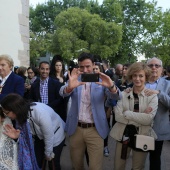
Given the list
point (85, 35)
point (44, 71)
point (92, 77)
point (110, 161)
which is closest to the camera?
point (92, 77)

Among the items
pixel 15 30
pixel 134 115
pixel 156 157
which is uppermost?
pixel 15 30

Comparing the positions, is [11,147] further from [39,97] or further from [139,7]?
[139,7]

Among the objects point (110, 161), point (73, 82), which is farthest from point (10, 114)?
point (110, 161)

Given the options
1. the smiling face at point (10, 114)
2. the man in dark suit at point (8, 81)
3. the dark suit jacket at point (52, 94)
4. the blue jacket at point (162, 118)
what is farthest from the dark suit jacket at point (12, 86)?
the blue jacket at point (162, 118)

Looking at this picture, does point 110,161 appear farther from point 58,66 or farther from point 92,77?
point 92,77

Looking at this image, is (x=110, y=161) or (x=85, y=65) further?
(x=110, y=161)

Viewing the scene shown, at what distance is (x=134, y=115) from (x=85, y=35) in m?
27.3

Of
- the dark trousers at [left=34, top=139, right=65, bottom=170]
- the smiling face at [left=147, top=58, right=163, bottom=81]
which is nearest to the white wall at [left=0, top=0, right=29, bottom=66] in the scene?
the dark trousers at [left=34, top=139, right=65, bottom=170]

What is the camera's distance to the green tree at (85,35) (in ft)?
93.0

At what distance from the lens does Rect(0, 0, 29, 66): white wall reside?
22.3 ft

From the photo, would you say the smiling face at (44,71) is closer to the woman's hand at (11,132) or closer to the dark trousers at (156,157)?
the woman's hand at (11,132)

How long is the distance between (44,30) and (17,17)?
121 ft

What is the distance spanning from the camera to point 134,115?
2820mm

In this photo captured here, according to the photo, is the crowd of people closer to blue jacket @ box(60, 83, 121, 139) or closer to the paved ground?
Answer: blue jacket @ box(60, 83, 121, 139)
